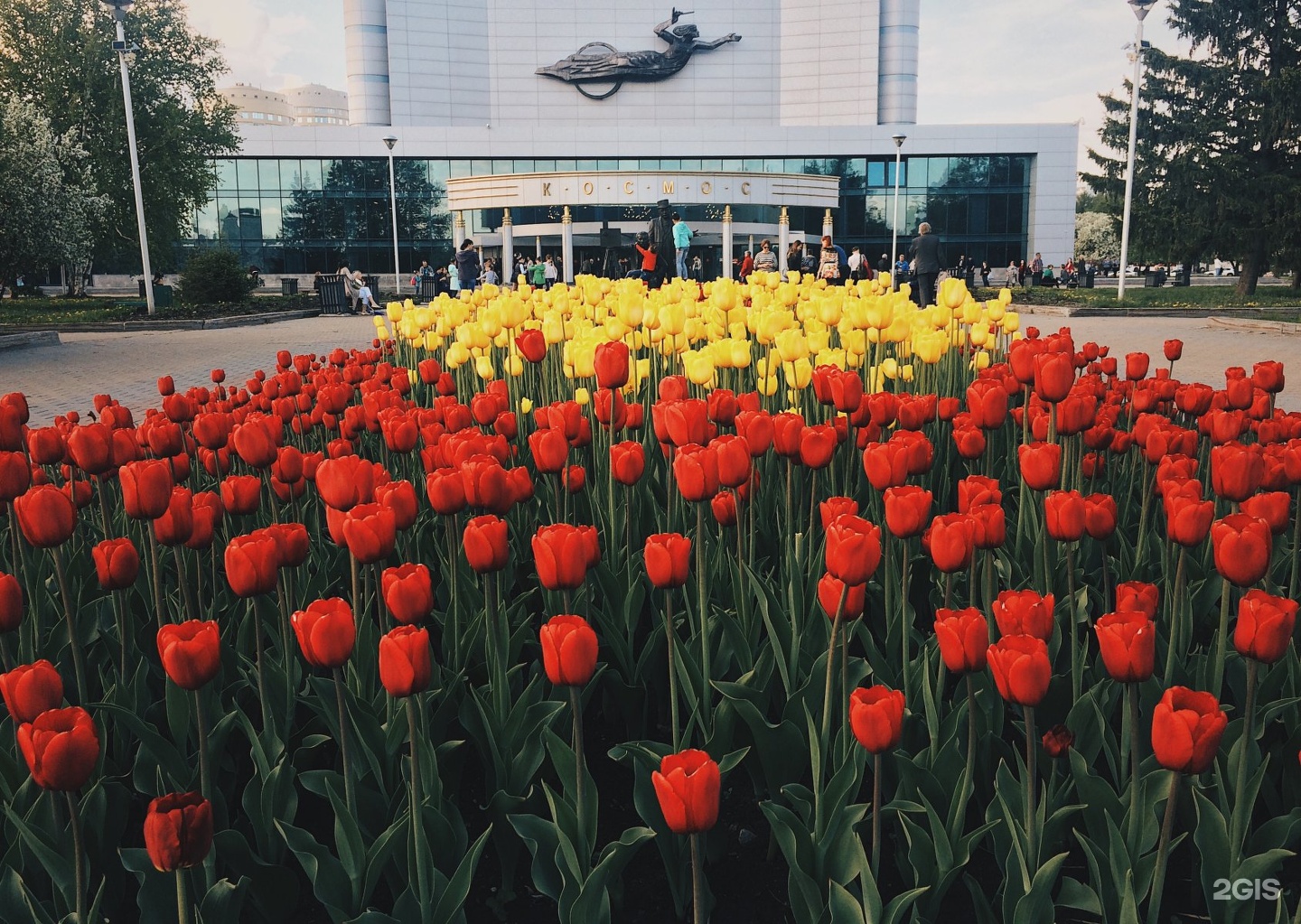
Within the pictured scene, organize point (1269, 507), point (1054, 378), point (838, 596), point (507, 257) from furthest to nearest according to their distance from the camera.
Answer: point (507, 257) < point (1054, 378) < point (1269, 507) < point (838, 596)

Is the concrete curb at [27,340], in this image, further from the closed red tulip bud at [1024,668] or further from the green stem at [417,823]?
the closed red tulip bud at [1024,668]

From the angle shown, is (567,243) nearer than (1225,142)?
No

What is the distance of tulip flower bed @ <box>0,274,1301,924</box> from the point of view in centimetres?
144

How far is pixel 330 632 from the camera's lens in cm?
146

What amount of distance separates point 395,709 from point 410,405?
1872 millimetres

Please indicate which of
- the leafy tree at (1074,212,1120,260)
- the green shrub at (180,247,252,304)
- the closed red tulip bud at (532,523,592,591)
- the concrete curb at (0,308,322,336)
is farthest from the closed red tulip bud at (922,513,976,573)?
the leafy tree at (1074,212,1120,260)

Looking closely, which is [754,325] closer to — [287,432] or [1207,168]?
[287,432]

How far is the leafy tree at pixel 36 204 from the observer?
23484 millimetres

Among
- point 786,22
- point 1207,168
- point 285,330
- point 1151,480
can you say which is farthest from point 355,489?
point 786,22

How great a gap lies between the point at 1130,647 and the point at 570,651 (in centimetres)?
77

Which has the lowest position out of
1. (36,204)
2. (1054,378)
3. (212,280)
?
(1054,378)

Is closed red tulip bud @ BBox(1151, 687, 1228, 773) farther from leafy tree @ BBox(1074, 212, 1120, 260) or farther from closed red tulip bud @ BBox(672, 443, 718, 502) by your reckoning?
leafy tree @ BBox(1074, 212, 1120, 260)

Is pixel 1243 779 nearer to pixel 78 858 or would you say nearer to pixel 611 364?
pixel 78 858


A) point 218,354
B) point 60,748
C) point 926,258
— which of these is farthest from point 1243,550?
point 218,354
